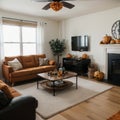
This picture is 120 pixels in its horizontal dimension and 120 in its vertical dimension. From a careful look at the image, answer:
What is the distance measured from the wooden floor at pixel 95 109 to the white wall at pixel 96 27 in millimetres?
2009

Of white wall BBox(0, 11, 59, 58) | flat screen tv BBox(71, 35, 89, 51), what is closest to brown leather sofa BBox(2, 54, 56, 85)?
white wall BBox(0, 11, 59, 58)

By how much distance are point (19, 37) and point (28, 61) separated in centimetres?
110

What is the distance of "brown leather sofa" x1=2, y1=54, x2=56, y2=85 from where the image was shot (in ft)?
14.5

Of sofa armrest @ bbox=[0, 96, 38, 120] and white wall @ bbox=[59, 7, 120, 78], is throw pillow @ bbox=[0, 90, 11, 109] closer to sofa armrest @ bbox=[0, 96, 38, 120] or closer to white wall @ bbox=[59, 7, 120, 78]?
sofa armrest @ bbox=[0, 96, 38, 120]

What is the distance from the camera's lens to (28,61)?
5.50 meters

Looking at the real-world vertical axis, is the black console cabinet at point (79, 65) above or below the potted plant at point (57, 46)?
below

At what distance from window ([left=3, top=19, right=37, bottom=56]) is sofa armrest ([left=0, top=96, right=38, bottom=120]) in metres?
3.92

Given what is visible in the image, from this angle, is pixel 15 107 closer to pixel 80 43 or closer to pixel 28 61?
pixel 28 61

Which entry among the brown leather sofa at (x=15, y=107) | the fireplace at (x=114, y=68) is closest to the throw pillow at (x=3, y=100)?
the brown leather sofa at (x=15, y=107)

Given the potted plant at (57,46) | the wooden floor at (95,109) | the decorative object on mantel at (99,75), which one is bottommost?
the wooden floor at (95,109)

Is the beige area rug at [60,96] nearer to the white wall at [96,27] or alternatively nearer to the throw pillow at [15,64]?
the throw pillow at [15,64]

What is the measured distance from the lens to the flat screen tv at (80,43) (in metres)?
5.73

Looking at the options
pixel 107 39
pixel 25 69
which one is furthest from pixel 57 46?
pixel 107 39

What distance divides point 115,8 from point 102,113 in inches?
146
